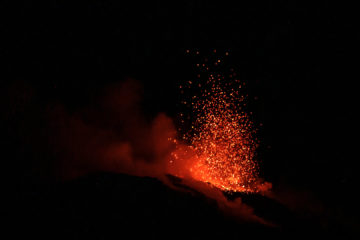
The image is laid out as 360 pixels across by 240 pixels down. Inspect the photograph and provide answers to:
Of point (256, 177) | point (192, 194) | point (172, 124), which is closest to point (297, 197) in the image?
point (256, 177)

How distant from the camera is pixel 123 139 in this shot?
1611 cm

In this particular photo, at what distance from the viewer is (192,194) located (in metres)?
9.42

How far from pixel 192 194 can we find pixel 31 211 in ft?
13.6

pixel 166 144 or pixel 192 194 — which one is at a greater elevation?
pixel 166 144

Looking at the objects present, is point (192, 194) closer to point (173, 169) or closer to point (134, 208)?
point (134, 208)

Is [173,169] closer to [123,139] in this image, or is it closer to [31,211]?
[123,139]

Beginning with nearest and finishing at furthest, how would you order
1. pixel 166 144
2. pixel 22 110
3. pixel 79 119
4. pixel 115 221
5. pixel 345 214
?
pixel 115 221 → pixel 22 110 → pixel 79 119 → pixel 166 144 → pixel 345 214

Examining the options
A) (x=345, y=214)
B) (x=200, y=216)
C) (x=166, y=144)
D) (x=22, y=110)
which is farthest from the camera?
(x=345, y=214)

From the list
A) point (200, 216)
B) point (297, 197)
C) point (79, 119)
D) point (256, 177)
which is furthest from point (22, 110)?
point (297, 197)

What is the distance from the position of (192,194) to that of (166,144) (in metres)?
8.16

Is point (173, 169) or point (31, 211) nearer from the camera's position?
point (31, 211)

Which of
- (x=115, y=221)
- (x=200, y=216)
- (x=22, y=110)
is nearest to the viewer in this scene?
(x=115, y=221)

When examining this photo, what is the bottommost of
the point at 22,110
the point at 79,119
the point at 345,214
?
the point at 22,110

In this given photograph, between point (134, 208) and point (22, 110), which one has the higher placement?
point (22, 110)
